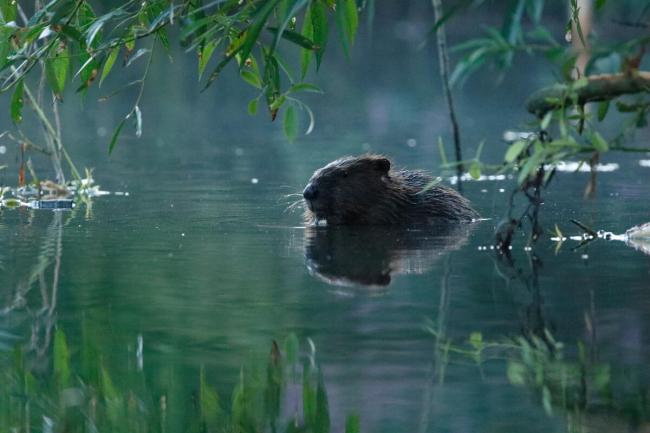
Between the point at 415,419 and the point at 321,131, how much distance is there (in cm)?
1243

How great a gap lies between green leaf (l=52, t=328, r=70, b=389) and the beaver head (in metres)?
3.45

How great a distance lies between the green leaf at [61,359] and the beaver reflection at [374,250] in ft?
4.49

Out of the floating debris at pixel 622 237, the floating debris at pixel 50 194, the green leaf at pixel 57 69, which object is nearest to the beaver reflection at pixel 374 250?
the floating debris at pixel 622 237

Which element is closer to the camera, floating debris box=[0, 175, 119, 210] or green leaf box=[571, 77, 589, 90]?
green leaf box=[571, 77, 589, 90]

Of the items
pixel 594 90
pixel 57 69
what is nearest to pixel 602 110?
pixel 594 90

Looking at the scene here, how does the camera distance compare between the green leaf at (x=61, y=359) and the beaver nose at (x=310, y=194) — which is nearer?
the green leaf at (x=61, y=359)

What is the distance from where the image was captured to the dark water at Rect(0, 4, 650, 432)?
3660 millimetres

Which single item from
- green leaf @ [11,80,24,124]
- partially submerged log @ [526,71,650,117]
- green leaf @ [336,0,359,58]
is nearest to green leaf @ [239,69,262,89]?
green leaf @ [336,0,359,58]

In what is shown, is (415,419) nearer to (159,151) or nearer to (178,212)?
(178,212)

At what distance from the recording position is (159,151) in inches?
518

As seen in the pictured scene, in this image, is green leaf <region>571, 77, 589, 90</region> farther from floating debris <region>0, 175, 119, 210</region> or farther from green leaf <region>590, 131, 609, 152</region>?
floating debris <region>0, 175, 119, 210</region>

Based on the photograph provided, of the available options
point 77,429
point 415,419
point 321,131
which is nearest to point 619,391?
point 415,419

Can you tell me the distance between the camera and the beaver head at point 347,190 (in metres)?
7.91

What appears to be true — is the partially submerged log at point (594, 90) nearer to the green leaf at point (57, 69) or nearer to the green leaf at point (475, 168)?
the green leaf at point (475, 168)
